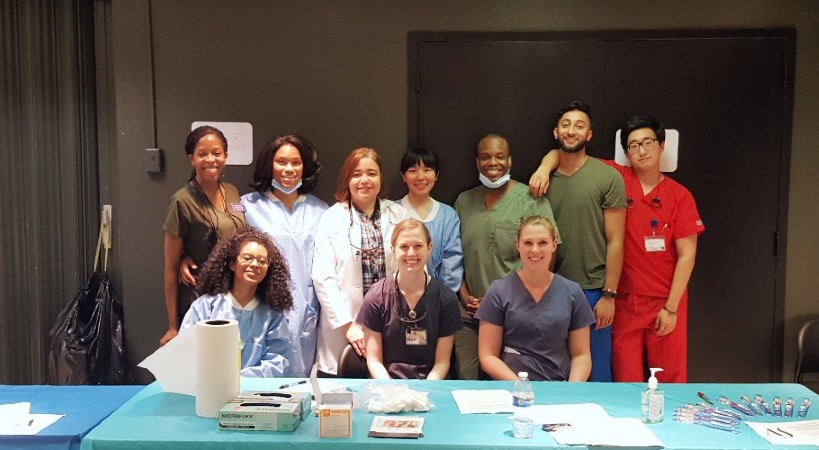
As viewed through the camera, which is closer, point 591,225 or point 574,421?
point 574,421

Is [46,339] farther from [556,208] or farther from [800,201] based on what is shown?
[800,201]

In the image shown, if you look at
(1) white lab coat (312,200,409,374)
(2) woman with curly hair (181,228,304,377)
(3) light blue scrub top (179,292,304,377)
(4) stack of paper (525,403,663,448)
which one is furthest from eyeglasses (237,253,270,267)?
(4) stack of paper (525,403,663,448)

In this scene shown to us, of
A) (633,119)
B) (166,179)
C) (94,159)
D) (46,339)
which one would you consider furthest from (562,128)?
(46,339)

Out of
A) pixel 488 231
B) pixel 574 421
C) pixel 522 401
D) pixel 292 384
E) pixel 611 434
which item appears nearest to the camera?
pixel 611 434

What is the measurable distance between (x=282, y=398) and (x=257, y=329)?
0.76 m

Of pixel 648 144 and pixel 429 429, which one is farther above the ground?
pixel 648 144

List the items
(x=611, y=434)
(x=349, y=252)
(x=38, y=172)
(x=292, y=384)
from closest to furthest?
(x=611, y=434)
(x=292, y=384)
(x=349, y=252)
(x=38, y=172)

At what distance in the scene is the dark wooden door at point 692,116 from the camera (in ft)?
11.1

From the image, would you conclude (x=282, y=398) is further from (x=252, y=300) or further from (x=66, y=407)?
(x=252, y=300)

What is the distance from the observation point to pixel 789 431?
176cm

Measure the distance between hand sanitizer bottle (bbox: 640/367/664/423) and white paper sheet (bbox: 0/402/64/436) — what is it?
5.57 feet

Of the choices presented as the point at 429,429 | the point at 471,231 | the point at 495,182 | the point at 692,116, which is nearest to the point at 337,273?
the point at 471,231

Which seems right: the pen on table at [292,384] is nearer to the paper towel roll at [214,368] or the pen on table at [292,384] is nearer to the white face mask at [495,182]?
the paper towel roll at [214,368]

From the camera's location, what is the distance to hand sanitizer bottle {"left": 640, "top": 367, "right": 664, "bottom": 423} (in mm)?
1822
